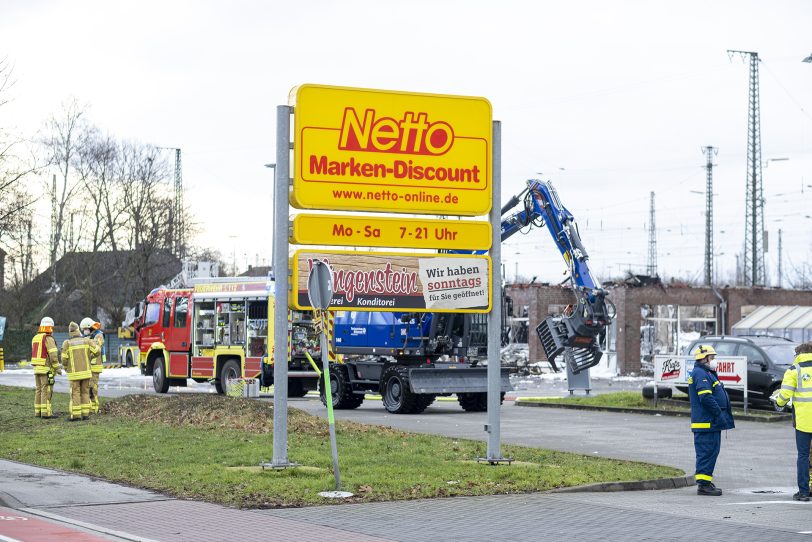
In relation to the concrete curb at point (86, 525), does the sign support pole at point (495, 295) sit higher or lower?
higher

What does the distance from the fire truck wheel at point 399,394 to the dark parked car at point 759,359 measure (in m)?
6.22

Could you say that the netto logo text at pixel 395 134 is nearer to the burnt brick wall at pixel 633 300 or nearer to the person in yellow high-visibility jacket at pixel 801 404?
the person in yellow high-visibility jacket at pixel 801 404

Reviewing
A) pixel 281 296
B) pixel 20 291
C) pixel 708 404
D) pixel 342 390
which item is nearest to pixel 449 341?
pixel 342 390

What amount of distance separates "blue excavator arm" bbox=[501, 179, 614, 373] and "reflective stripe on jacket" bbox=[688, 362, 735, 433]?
15908 millimetres

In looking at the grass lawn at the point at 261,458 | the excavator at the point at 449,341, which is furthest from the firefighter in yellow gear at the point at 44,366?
the excavator at the point at 449,341

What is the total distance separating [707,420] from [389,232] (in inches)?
184

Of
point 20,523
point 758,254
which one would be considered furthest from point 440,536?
point 758,254

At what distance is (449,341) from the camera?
27016 mm

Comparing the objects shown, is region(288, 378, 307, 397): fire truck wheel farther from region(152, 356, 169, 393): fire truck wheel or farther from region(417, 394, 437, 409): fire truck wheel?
region(417, 394, 437, 409): fire truck wheel

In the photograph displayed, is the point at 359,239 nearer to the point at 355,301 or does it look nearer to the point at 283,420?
the point at 355,301

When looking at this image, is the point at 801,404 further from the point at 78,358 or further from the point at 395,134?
the point at 78,358

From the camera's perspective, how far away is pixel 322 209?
1509 centimetres

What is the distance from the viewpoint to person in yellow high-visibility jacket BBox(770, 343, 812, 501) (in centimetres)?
1313

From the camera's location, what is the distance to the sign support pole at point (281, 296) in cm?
1425
